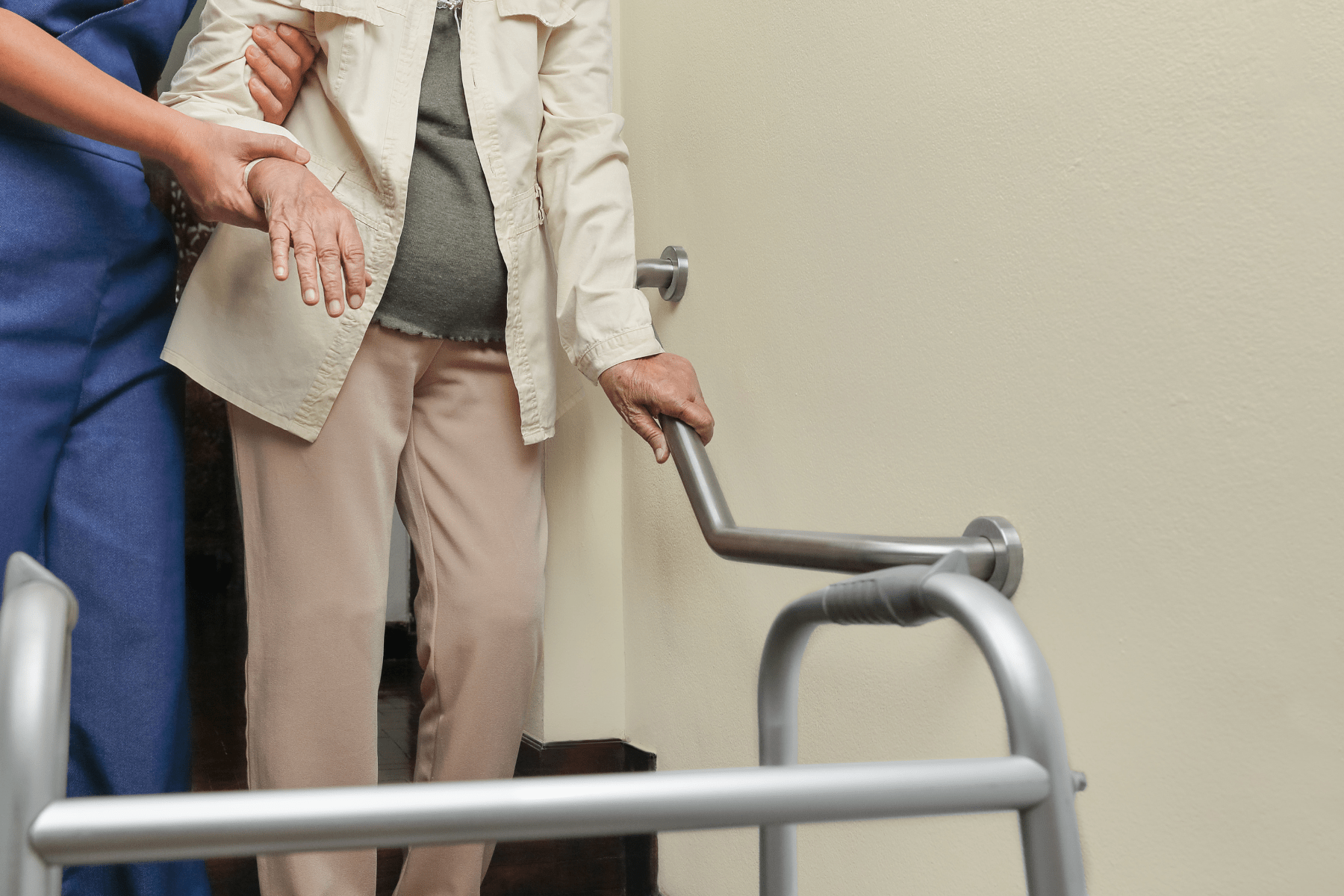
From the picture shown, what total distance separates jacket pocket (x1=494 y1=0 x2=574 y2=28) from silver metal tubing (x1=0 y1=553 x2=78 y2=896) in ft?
3.19

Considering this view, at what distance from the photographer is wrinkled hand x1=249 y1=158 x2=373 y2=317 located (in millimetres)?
845

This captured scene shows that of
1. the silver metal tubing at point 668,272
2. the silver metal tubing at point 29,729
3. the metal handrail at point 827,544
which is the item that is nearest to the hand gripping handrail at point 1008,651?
the metal handrail at point 827,544

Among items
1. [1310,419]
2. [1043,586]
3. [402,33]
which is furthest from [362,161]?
[1310,419]

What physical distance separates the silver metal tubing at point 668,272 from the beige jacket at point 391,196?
0.14 metres

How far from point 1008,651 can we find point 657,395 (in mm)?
686

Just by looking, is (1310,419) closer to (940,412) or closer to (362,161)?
(940,412)

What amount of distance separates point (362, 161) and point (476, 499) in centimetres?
39

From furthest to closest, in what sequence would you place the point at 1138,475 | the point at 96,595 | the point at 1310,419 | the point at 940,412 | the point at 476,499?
the point at 476,499 < the point at 96,595 < the point at 940,412 < the point at 1138,475 < the point at 1310,419

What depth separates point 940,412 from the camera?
2.87ft

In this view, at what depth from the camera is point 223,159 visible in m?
0.90

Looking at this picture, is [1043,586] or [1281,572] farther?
[1043,586]

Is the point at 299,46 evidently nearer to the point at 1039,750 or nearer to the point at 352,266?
the point at 352,266

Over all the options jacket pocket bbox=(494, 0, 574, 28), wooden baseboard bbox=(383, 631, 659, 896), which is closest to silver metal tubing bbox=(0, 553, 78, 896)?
jacket pocket bbox=(494, 0, 574, 28)

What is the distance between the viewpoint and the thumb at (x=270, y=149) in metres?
0.91
